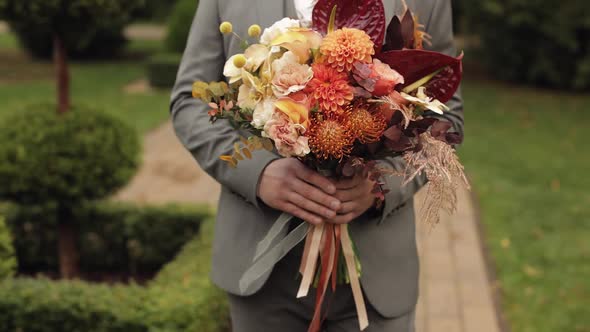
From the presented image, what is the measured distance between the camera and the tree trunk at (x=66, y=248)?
524 centimetres

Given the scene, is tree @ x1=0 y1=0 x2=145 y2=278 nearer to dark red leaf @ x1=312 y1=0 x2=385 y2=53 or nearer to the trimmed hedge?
the trimmed hedge

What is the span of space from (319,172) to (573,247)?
4.55 m

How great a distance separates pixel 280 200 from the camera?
209 cm

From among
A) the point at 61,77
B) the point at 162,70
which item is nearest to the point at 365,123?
the point at 61,77

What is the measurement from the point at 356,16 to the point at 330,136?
32cm

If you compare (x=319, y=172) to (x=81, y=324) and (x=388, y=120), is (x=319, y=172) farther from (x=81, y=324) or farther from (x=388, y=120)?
(x=81, y=324)

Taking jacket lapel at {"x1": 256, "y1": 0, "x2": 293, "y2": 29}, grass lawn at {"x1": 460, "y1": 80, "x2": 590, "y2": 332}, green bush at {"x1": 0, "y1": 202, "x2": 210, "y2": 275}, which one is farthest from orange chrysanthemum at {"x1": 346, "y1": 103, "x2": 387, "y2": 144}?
green bush at {"x1": 0, "y1": 202, "x2": 210, "y2": 275}

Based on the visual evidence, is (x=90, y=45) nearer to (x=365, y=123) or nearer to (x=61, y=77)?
(x=61, y=77)

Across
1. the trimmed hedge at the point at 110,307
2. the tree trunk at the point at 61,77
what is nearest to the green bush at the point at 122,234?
the tree trunk at the point at 61,77

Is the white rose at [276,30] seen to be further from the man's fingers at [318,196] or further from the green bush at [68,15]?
the green bush at [68,15]

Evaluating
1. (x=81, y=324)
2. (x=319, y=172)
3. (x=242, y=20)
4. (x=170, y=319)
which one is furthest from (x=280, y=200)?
(x=81, y=324)

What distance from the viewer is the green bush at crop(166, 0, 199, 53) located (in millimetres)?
14406

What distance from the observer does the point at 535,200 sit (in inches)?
291

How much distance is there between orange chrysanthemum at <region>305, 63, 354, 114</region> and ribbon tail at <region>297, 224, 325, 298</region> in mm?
414
